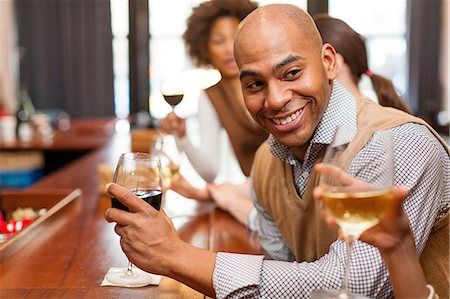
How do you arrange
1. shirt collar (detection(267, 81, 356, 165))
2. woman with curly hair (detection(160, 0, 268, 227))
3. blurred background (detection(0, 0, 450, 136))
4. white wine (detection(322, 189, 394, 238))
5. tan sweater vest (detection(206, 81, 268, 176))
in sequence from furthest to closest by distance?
1. blurred background (detection(0, 0, 450, 136))
2. tan sweater vest (detection(206, 81, 268, 176))
3. woman with curly hair (detection(160, 0, 268, 227))
4. shirt collar (detection(267, 81, 356, 165))
5. white wine (detection(322, 189, 394, 238))

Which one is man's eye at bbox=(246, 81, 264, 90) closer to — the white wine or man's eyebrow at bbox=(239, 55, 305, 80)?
man's eyebrow at bbox=(239, 55, 305, 80)

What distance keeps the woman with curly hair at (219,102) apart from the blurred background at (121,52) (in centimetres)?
489

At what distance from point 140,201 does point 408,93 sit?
7144mm

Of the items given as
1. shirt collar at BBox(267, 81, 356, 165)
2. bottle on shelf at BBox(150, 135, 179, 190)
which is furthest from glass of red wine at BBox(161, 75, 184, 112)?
shirt collar at BBox(267, 81, 356, 165)

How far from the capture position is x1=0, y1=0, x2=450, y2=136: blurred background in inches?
308

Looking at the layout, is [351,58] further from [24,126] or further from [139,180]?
[24,126]

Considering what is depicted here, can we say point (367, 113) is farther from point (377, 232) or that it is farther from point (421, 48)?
point (421, 48)

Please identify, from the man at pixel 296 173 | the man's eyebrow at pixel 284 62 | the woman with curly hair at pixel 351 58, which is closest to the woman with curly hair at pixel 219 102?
the woman with curly hair at pixel 351 58

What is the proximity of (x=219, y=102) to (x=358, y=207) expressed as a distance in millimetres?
2005

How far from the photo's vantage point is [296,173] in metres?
1.58

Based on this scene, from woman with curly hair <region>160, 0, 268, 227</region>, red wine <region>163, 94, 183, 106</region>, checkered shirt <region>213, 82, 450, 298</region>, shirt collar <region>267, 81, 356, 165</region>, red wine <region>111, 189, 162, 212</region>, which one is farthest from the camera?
woman with curly hair <region>160, 0, 268, 227</region>

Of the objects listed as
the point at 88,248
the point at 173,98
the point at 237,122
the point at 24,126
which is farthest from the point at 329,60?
the point at 24,126

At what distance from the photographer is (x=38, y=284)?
142cm

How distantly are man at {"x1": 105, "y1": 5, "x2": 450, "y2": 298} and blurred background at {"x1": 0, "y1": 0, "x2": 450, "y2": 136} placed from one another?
642 centimetres
